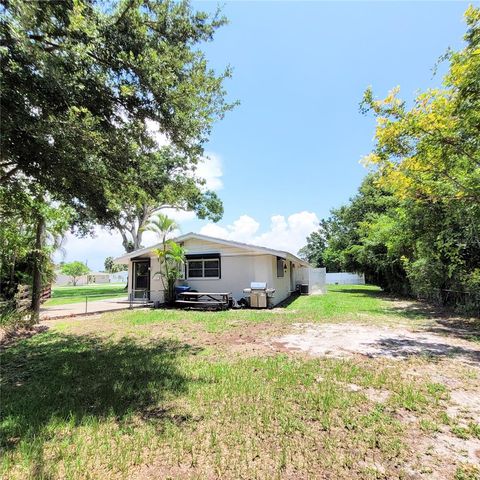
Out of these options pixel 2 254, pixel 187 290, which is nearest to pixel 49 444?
pixel 2 254

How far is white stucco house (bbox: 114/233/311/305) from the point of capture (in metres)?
14.9

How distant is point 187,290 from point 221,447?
40.7ft

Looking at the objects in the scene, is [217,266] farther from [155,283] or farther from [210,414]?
[210,414]

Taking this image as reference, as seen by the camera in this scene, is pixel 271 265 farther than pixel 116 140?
Yes

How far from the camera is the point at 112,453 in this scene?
9.23 feet

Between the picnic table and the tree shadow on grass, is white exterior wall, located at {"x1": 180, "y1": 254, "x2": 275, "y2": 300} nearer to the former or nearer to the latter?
the picnic table

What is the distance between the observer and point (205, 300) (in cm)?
1455

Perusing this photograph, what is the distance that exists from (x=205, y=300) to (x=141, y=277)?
201 inches

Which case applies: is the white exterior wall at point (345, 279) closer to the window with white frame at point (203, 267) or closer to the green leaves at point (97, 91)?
the window with white frame at point (203, 267)

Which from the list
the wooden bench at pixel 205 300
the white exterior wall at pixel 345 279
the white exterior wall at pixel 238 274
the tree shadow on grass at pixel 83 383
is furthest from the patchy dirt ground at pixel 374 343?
the white exterior wall at pixel 345 279

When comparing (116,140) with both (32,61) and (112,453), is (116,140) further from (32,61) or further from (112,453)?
(112,453)

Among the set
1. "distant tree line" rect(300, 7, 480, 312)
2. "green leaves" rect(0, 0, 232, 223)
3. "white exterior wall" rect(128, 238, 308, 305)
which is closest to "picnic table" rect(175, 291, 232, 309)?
"white exterior wall" rect(128, 238, 308, 305)

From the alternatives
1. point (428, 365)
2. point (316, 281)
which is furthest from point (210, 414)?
point (316, 281)

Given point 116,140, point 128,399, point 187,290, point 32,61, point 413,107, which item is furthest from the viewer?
point 187,290
